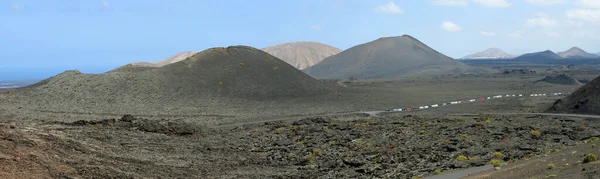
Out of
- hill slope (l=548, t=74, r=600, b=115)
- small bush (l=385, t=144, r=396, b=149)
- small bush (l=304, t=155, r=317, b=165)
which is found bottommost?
small bush (l=304, t=155, r=317, b=165)

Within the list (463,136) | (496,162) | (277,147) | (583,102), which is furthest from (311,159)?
(583,102)

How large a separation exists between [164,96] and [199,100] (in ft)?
15.8

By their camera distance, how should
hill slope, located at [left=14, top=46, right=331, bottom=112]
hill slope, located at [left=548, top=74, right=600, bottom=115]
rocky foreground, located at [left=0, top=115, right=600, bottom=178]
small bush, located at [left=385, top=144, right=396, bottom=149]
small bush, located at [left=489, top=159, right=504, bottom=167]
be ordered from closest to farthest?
rocky foreground, located at [left=0, top=115, right=600, bottom=178]
small bush, located at [left=489, top=159, right=504, bottom=167]
small bush, located at [left=385, top=144, right=396, bottom=149]
hill slope, located at [left=548, top=74, right=600, bottom=115]
hill slope, located at [left=14, top=46, right=331, bottom=112]

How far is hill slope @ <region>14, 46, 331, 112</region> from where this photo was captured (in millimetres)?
68312

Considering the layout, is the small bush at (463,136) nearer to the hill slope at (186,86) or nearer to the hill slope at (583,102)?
the hill slope at (583,102)

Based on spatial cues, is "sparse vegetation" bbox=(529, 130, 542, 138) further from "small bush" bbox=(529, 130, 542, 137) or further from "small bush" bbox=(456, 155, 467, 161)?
"small bush" bbox=(456, 155, 467, 161)

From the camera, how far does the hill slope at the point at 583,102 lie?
54.2 meters

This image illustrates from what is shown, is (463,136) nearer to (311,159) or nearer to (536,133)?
(536,133)

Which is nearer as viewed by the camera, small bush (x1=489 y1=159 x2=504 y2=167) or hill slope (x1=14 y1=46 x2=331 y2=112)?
small bush (x1=489 y1=159 x2=504 y2=167)

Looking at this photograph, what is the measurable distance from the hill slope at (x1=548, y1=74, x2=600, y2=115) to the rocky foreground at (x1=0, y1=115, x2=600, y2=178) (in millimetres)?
5597

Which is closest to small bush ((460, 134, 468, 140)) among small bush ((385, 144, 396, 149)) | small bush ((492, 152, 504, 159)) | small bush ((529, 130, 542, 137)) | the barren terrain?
the barren terrain

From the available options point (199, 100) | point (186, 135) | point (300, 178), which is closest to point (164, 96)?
point (199, 100)

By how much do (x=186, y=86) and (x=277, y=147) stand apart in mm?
41055

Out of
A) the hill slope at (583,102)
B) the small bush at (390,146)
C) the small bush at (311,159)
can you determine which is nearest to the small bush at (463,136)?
the small bush at (390,146)
